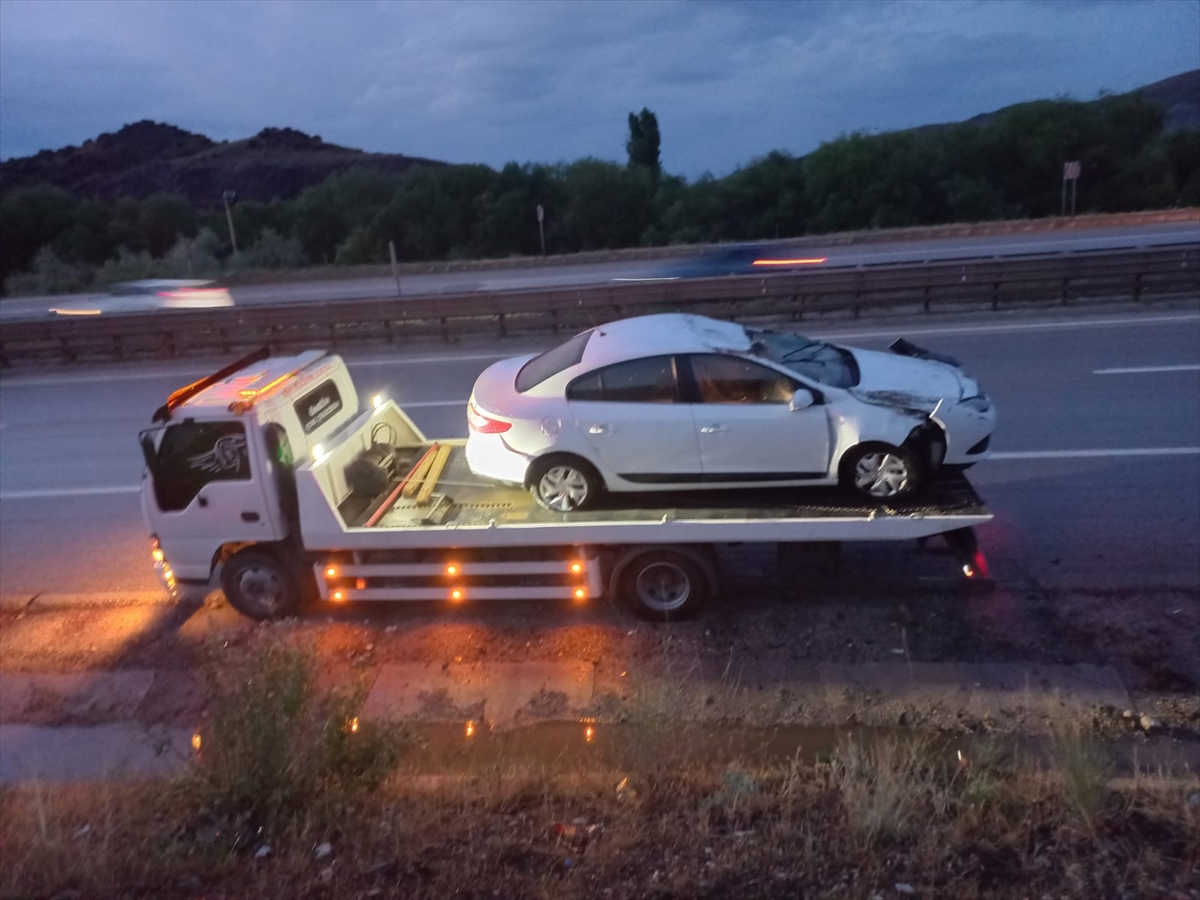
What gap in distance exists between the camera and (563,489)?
7.70 metres

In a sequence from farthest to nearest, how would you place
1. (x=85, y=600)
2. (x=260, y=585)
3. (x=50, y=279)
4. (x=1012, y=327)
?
(x=50, y=279)
(x=1012, y=327)
(x=85, y=600)
(x=260, y=585)

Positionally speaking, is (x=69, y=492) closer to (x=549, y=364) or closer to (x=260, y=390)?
(x=260, y=390)

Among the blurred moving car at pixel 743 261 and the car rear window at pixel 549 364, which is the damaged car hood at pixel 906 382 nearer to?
the car rear window at pixel 549 364

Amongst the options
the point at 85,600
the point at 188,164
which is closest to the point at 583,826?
the point at 85,600

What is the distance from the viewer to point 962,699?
639 cm

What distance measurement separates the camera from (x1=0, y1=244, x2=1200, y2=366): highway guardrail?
18.7m

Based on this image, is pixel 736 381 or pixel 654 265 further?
pixel 654 265

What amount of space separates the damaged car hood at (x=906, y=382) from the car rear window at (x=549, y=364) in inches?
85.9

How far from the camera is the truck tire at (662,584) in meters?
7.36

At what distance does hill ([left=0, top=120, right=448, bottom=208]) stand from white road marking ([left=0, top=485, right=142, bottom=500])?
235ft

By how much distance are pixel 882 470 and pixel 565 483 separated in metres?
2.35

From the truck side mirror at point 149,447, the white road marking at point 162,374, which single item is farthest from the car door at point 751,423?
the white road marking at point 162,374

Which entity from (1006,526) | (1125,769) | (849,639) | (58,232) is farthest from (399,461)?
(58,232)

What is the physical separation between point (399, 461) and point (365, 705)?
2.59 meters
